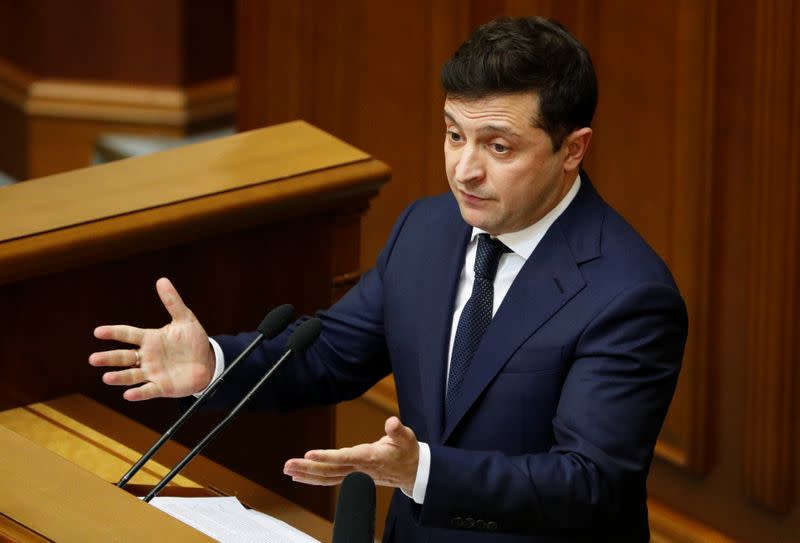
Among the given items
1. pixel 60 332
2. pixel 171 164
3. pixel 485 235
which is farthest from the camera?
pixel 171 164

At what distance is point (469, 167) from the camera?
1.92 meters

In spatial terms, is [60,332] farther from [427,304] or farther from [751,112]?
[751,112]

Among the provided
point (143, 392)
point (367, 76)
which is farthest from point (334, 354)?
point (367, 76)

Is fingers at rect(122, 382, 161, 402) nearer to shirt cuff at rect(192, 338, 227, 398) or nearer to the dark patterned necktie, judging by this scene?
shirt cuff at rect(192, 338, 227, 398)

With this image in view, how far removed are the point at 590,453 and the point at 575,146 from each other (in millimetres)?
368

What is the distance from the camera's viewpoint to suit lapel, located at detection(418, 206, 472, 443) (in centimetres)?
201

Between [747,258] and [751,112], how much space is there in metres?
0.25

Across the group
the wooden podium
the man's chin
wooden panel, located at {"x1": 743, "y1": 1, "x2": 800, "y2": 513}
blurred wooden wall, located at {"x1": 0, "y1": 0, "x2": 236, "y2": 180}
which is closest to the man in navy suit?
the man's chin

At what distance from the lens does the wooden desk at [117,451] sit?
211 centimetres

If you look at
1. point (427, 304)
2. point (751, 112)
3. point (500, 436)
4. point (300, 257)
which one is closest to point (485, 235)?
point (427, 304)

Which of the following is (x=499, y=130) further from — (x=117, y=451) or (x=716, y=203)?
(x=716, y=203)

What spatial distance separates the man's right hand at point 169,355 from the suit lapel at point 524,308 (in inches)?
12.8

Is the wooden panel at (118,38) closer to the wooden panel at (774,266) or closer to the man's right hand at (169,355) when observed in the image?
the wooden panel at (774,266)

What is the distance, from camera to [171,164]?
2494 mm
